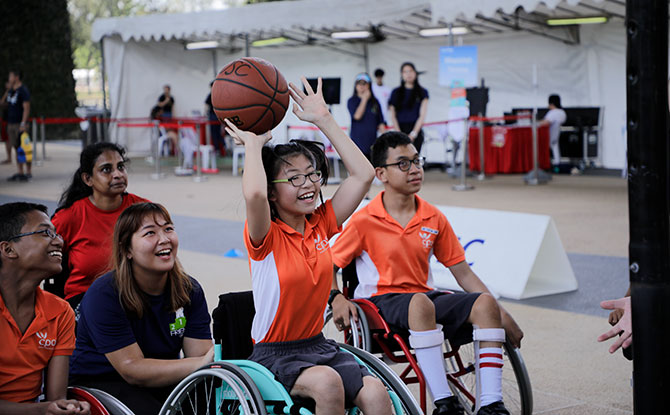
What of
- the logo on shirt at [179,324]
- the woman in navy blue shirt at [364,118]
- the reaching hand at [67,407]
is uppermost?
the woman in navy blue shirt at [364,118]

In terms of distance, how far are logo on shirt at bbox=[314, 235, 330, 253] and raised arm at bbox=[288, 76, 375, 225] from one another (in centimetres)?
18

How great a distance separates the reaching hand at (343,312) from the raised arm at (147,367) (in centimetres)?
82

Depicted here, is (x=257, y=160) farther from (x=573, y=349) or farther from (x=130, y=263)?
(x=573, y=349)

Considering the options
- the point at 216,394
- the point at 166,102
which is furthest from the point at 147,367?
the point at 166,102

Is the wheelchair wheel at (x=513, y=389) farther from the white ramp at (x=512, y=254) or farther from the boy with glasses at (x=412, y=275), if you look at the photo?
the white ramp at (x=512, y=254)

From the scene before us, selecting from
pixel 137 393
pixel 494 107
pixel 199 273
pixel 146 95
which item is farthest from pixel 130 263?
pixel 146 95

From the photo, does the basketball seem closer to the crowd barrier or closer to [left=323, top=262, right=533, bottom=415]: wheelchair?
[left=323, top=262, right=533, bottom=415]: wheelchair

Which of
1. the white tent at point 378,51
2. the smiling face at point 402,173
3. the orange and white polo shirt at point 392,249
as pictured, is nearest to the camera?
the orange and white polo shirt at point 392,249

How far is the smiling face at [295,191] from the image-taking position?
122 inches

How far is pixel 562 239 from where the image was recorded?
923 centimetres

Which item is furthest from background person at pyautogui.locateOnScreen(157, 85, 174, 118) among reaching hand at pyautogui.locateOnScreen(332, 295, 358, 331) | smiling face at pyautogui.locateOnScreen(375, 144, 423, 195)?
reaching hand at pyautogui.locateOnScreen(332, 295, 358, 331)

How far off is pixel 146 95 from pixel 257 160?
19.3 metres

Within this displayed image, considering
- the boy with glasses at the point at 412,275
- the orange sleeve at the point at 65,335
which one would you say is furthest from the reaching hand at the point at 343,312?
the orange sleeve at the point at 65,335

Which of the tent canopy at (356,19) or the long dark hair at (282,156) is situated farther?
the tent canopy at (356,19)
